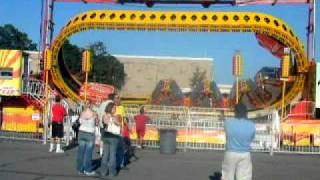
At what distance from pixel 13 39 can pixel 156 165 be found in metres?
78.8

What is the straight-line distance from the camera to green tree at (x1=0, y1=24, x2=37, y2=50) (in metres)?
89.5

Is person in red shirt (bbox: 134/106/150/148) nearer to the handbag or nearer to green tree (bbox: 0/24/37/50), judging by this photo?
the handbag

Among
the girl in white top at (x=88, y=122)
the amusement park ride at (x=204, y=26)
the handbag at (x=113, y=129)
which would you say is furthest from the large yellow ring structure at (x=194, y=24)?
the handbag at (x=113, y=129)

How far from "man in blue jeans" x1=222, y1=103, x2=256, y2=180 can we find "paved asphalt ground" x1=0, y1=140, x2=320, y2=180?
4.32 meters

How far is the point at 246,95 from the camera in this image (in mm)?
36688

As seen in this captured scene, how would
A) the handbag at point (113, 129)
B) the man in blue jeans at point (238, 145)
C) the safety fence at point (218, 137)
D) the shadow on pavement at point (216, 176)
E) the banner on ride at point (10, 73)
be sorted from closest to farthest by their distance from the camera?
the man in blue jeans at point (238, 145) → the handbag at point (113, 129) → the shadow on pavement at point (216, 176) → the safety fence at point (218, 137) → the banner on ride at point (10, 73)

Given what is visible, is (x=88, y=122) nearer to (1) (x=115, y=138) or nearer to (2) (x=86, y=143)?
(2) (x=86, y=143)

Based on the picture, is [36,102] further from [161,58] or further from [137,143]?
[161,58]

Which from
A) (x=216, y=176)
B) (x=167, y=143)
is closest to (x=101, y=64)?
(x=167, y=143)

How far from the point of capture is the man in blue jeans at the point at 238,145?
9695 mm

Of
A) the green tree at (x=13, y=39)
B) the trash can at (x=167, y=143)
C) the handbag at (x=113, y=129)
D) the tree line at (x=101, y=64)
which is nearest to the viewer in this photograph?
the handbag at (x=113, y=129)

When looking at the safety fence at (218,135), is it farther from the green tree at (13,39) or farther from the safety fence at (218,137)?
the green tree at (13,39)

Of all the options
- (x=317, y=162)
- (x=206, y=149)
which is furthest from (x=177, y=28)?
(x=317, y=162)

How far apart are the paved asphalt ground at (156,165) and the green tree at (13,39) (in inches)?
2742
